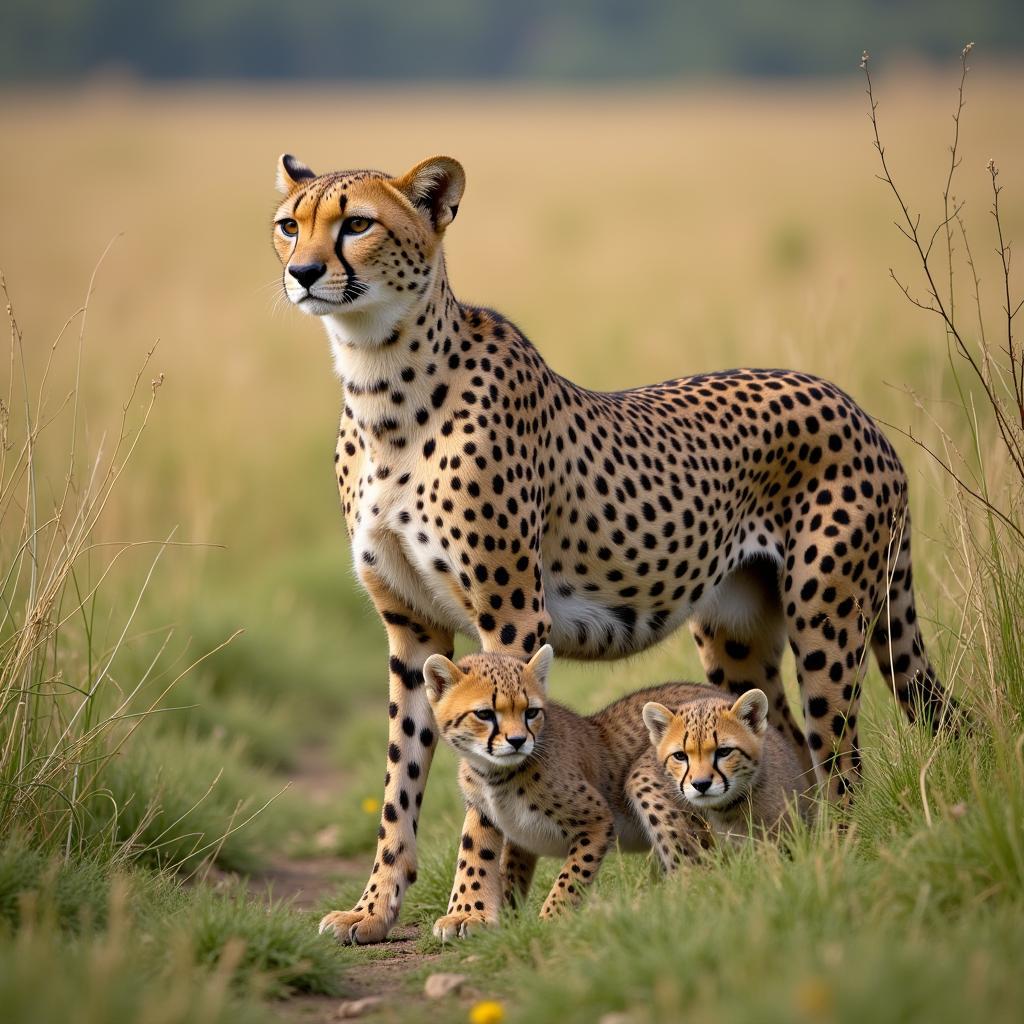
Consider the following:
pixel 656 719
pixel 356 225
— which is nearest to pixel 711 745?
pixel 656 719

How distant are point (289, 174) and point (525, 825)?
2133 mm

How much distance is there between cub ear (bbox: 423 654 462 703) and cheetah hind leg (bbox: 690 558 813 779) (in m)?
1.10

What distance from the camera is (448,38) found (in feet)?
208

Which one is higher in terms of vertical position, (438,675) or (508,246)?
(508,246)

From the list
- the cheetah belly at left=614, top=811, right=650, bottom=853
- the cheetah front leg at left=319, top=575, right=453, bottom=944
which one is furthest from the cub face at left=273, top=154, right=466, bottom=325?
the cheetah belly at left=614, top=811, right=650, bottom=853

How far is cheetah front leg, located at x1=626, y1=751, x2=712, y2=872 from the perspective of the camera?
4.16m

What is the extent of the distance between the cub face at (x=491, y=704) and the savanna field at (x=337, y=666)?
48 cm

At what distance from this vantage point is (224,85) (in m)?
59.3

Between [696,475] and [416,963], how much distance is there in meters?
1.78

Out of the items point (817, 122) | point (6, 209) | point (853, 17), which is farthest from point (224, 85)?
point (6, 209)

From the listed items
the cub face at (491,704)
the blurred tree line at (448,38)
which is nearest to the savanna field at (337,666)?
the cub face at (491,704)

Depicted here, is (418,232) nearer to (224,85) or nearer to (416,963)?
(416,963)

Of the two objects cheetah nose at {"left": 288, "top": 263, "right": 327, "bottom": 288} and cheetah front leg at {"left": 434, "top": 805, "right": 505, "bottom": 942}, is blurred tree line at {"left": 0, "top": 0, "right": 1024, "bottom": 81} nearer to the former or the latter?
cheetah nose at {"left": 288, "top": 263, "right": 327, "bottom": 288}

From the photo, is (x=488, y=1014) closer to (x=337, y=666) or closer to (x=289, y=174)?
(x=289, y=174)
